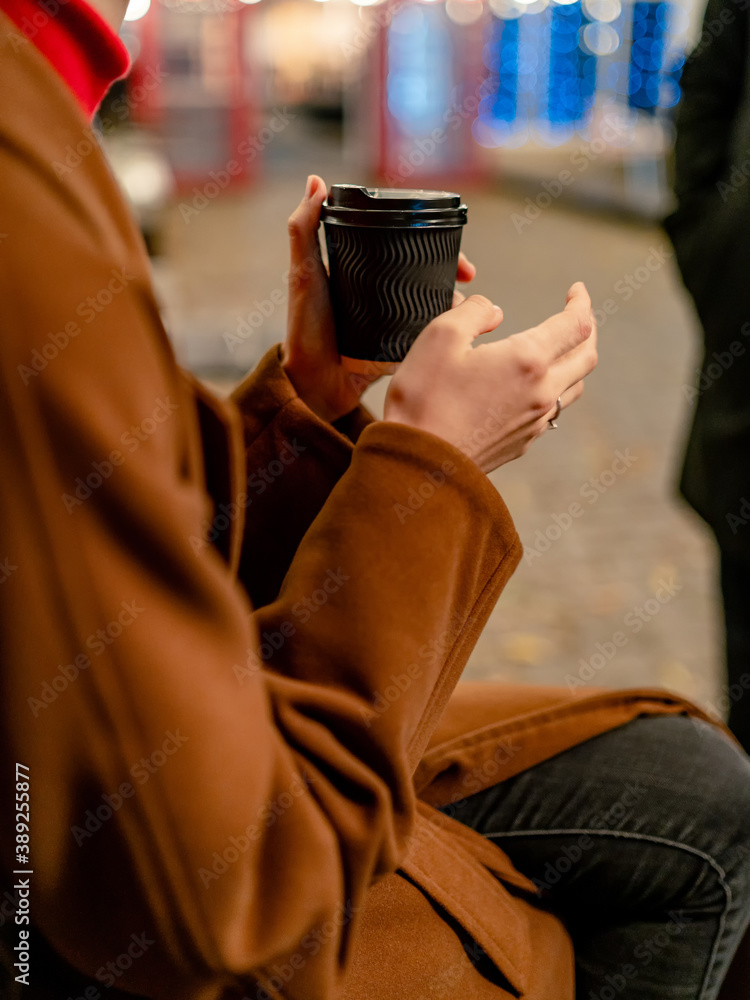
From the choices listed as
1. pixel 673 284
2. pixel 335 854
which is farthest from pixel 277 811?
pixel 673 284

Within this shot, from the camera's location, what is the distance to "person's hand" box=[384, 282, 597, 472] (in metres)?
0.77

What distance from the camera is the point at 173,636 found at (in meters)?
0.59

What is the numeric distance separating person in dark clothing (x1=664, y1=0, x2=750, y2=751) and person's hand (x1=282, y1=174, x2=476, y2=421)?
69 centimetres

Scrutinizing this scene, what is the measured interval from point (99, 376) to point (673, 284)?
24.8 ft

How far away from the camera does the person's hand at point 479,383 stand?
768mm

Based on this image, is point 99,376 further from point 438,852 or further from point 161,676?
point 438,852
